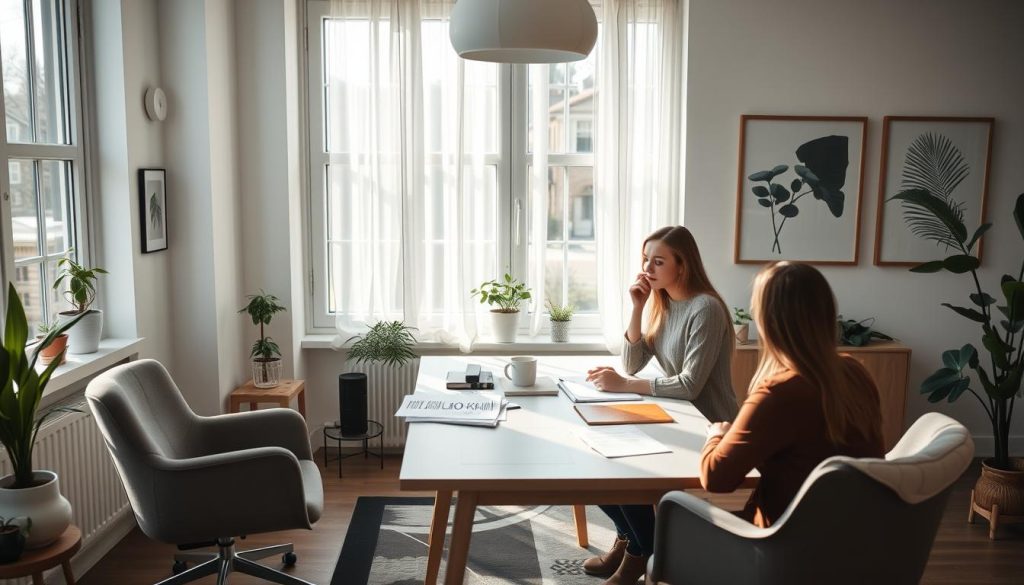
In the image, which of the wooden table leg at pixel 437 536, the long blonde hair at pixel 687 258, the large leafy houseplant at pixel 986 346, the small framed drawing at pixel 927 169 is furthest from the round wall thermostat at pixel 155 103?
the small framed drawing at pixel 927 169

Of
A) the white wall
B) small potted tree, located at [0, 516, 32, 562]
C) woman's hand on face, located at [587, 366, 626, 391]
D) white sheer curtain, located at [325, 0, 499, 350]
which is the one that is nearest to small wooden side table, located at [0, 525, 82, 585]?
small potted tree, located at [0, 516, 32, 562]

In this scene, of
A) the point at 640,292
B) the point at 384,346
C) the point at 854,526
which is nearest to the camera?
the point at 854,526

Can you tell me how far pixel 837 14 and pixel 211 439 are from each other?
3.58 meters

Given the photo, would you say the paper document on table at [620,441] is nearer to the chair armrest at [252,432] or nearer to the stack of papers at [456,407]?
the stack of papers at [456,407]

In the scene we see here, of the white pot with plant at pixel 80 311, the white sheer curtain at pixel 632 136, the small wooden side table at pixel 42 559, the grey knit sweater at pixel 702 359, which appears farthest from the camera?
the white sheer curtain at pixel 632 136

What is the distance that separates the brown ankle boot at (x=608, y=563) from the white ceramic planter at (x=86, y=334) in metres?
2.05

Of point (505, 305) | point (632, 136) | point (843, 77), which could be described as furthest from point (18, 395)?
point (843, 77)

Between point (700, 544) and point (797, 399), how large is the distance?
427mm

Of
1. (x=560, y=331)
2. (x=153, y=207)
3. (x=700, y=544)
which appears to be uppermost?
(x=153, y=207)

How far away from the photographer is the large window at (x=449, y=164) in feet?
15.3

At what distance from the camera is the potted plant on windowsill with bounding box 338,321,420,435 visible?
4.55m

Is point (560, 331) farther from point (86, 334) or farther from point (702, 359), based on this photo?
point (86, 334)

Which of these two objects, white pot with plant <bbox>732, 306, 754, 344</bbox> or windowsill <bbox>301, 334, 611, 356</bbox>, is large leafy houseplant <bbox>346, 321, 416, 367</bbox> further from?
white pot with plant <bbox>732, 306, 754, 344</bbox>

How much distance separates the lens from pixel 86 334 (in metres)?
3.39
